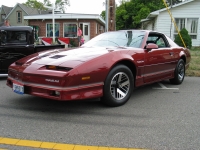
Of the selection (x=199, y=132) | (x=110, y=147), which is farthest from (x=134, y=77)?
(x=110, y=147)

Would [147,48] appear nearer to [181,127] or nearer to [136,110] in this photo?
[136,110]

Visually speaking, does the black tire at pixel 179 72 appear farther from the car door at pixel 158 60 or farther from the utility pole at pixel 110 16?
the utility pole at pixel 110 16

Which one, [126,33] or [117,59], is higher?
[126,33]

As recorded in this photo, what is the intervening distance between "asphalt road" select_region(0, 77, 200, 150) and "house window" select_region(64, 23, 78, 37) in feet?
58.1

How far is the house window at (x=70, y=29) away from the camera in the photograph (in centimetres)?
2205

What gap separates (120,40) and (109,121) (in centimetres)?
216

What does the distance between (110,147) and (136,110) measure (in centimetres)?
149

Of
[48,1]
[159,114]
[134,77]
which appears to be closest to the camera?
[159,114]

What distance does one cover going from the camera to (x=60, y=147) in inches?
105

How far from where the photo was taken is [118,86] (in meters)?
4.16

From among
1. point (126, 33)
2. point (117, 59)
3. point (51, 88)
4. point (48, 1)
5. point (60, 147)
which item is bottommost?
point (60, 147)

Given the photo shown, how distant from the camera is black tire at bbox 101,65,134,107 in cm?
390

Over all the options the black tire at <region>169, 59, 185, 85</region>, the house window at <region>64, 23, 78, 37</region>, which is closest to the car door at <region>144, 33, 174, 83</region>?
the black tire at <region>169, 59, 185, 85</region>

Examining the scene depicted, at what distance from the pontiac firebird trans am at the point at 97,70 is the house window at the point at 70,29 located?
1719cm
